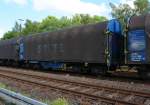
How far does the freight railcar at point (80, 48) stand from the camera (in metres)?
18.9

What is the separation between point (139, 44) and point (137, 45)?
0.14 metres

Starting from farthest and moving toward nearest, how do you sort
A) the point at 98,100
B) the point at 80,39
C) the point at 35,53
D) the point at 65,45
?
the point at 35,53, the point at 65,45, the point at 80,39, the point at 98,100

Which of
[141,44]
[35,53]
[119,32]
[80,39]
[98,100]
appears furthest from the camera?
[35,53]

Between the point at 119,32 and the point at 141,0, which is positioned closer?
the point at 119,32

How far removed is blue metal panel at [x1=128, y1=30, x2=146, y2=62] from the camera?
16.5 meters

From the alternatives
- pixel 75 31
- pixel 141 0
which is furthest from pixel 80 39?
pixel 141 0

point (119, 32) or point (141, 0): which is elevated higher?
point (141, 0)

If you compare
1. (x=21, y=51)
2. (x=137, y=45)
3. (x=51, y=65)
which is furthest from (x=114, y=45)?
(x=21, y=51)

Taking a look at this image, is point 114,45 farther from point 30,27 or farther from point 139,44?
point 30,27

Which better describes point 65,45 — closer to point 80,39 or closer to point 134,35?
point 80,39

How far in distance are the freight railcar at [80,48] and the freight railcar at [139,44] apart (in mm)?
1319

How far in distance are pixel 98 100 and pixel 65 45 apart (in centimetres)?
1273

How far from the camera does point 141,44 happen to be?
16625 mm

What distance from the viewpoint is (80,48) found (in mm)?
21875
